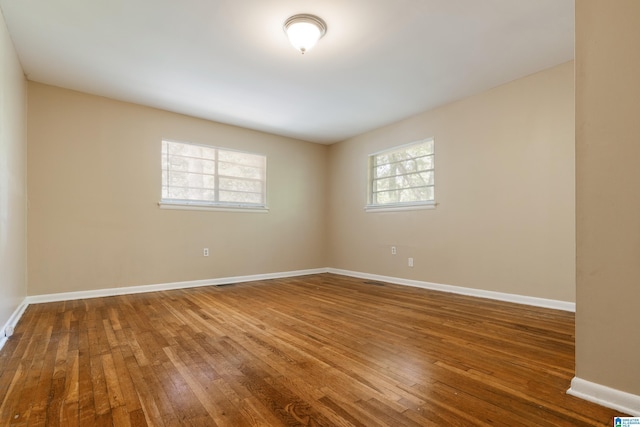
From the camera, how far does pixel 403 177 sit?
488cm

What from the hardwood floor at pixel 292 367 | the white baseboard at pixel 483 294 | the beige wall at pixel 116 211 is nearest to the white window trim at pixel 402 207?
the white baseboard at pixel 483 294

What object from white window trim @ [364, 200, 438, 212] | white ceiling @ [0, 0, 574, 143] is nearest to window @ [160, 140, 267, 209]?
white ceiling @ [0, 0, 574, 143]

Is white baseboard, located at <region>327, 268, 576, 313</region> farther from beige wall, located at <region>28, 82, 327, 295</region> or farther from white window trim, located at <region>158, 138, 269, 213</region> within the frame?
white window trim, located at <region>158, 138, 269, 213</region>

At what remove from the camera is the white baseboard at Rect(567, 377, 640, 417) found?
136 cm

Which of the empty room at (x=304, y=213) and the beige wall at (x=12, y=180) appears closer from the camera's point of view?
the empty room at (x=304, y=213)

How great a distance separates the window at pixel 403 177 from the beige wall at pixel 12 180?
14.7 feet

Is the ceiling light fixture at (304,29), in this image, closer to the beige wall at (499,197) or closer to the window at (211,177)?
the beige wall at (499,197)

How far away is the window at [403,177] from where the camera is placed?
452cm

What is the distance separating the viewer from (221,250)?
4.89 m

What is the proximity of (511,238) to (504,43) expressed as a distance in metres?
2.09

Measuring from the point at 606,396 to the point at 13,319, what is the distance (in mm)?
4256

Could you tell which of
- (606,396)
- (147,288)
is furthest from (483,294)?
(147,288)

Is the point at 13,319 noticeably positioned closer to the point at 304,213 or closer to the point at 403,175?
the point at 304,213

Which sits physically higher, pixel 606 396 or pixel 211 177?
pixel 211 177
